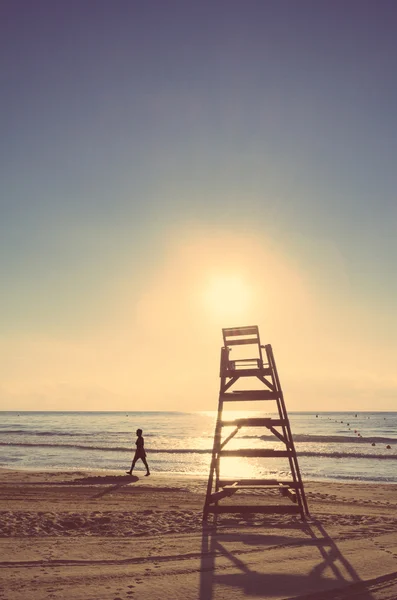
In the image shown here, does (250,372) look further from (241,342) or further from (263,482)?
(263,482)

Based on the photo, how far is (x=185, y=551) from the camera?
29.0ft

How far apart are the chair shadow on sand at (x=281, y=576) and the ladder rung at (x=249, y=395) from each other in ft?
10.6

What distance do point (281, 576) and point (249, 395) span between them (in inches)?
209

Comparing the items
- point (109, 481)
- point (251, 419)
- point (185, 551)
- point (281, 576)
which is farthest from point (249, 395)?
point (109, 481)

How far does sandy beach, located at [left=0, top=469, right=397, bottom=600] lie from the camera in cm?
673

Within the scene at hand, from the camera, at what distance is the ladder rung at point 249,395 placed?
12.2m

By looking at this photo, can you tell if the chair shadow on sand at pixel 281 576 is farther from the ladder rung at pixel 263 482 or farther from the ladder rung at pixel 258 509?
the ladder rung at pixel 263 482

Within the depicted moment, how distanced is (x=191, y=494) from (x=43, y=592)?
37.6 ft

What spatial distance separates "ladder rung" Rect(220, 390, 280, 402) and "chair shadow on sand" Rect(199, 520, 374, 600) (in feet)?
10.6

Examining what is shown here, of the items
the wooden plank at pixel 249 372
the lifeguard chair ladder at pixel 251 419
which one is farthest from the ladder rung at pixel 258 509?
the wooden plank at pixel 249 372

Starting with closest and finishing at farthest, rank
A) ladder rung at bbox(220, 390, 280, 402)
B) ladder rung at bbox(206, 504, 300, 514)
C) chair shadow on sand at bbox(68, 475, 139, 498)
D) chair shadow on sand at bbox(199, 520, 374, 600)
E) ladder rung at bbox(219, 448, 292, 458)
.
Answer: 1. chair shadow on sand at bbox(199, 520, 374, 600)
2. ladder rung at bbox(206, 504, 300, 514)
3. ladder rung at bbox(219, 448, 292, 458)
4. ladder rung at bbox(220, 390, 280, 402)
5. chair shadow on sand at bbox(68, 475, 139, 498)

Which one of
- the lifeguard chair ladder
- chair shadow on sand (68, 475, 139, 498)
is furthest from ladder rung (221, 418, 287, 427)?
chair shadow on sand (68, 475, 139, 498)

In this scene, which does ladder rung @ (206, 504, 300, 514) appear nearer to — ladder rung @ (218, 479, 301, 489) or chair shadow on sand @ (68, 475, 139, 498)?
ladder rung @ (218, 479, 301, 489)

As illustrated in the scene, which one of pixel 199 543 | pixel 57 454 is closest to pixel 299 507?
pixel 199 543
